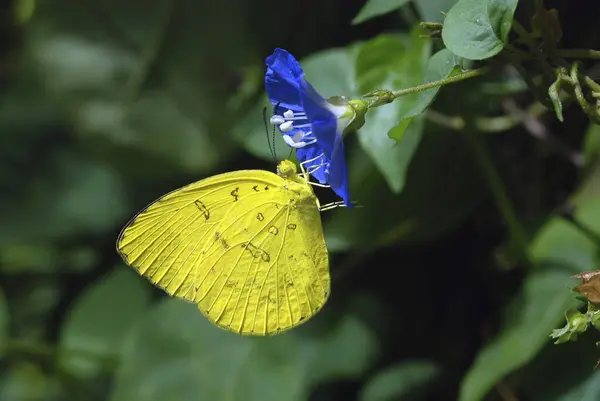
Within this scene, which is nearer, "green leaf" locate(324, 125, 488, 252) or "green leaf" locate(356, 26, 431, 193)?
"green leaf" locate(356, 26, 431, 193)

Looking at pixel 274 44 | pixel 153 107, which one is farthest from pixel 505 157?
pixel 153 107

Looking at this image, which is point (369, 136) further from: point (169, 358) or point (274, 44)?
point (169, 358)

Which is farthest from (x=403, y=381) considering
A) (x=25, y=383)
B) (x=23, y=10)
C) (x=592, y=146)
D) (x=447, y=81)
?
(x=23, y=10)

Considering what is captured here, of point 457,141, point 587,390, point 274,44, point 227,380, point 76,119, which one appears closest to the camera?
point 587,390

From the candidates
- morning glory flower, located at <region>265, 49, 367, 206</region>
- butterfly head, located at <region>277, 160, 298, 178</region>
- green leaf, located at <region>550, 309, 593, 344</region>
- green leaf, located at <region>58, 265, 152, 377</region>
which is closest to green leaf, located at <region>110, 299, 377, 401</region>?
green leaf, located at <region>58, 265, 152, 377</region>

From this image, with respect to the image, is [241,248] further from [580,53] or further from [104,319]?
[104,319]

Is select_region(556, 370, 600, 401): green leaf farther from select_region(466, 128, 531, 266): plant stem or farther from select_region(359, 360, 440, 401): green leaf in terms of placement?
select_region(359, 360, 440, 401): green leaf
